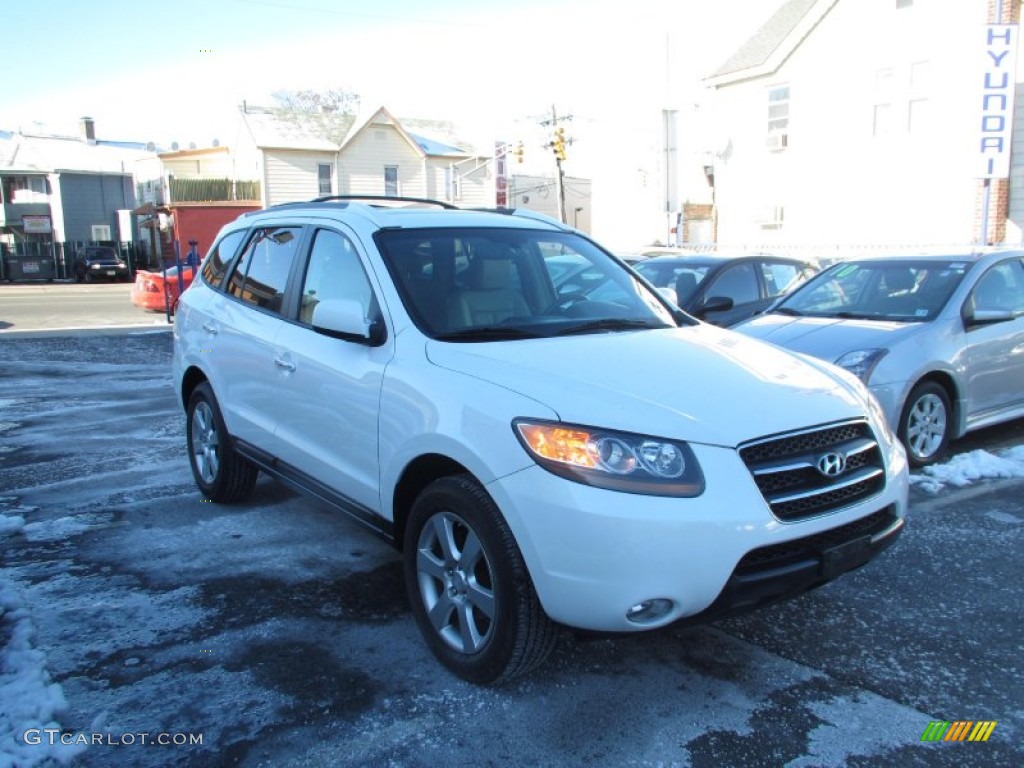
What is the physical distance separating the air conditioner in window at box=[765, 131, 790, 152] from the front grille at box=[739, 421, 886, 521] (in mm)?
20127

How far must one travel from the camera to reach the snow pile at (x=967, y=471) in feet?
18.8

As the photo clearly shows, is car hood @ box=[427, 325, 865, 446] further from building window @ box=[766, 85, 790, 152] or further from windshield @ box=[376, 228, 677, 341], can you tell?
building window @ box=[766, 85, 790, 152]

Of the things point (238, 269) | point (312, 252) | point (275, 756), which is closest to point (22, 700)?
point (275, 756)

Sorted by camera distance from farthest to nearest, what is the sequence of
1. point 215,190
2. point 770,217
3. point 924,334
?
point 215,190
point 770,217
point 924,334

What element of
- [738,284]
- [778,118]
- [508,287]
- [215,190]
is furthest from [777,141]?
[215,190]

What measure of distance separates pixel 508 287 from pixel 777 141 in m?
20.0

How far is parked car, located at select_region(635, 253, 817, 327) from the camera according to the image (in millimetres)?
9219

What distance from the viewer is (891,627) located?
3693mm

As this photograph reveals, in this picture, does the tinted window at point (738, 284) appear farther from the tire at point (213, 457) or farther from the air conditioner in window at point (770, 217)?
the air conditioner in window at point (770, 217)

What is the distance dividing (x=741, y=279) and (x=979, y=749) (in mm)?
7181

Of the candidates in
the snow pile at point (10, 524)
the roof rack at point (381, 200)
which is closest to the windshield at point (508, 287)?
the roof rack at point (381, 200)

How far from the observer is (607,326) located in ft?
12.7

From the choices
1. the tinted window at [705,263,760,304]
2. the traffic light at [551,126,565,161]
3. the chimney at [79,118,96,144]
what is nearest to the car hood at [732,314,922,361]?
the tinted window at [705,263,760,304]

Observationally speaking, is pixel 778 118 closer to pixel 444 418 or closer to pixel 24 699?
pixel 444 418
